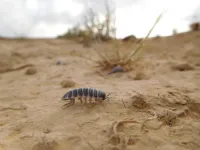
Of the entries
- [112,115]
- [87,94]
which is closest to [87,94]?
[87,94]

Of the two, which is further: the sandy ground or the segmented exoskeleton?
the segmented exoskeleton

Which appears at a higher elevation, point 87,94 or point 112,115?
point 87,94

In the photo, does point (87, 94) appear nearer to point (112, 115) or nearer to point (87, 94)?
point (87, 94)

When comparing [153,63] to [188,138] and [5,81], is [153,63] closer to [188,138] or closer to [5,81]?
[5,81]

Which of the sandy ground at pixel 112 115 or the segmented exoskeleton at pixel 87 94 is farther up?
the segmented exoskeleton at pixel 87 94

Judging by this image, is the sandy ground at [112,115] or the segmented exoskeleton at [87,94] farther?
the segmented exoskeleton at [87,94]

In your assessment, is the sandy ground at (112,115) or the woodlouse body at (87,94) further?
the woodlouse body at (87,94)

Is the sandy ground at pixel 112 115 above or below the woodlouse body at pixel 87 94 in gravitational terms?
below

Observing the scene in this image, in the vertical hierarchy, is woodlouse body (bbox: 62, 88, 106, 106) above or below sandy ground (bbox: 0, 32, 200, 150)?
above

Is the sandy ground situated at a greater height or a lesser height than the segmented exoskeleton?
lesser

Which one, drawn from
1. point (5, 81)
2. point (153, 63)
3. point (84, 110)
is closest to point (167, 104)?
point (84, 110)

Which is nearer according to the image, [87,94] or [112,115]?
[112,115]
